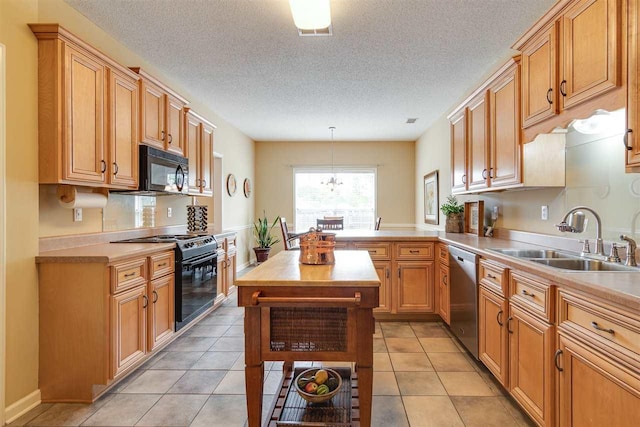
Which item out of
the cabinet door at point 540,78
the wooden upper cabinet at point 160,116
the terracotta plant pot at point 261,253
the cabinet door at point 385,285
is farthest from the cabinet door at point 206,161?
the cabinet door at point 540,78

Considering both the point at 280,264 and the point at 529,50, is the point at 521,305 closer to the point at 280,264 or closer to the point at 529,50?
the point at 280,264

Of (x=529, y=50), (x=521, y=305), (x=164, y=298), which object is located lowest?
(x=164, y=298)

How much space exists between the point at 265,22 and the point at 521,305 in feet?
8.79

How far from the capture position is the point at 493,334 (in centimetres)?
226

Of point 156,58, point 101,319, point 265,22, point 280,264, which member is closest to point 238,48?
point 265,22

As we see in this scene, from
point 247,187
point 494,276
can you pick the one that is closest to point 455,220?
point 494,276

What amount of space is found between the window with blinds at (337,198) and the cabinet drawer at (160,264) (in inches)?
188

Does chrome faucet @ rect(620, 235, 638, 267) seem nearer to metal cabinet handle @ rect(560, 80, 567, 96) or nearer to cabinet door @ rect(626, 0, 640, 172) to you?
cabinet door @ rect(626, 0, 640, 172)

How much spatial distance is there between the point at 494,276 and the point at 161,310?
8.08ft

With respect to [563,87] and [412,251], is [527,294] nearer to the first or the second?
[563,87]

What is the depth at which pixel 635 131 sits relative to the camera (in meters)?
1.43

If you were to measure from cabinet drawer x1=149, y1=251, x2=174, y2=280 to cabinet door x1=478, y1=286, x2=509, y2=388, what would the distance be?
2.39m

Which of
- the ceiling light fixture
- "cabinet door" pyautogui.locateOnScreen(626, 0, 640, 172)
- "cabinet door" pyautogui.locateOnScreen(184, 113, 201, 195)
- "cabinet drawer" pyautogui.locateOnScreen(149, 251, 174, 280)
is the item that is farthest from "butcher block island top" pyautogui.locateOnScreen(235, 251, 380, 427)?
"cabinet door" pyautogui.locateOnScreen(184, 113, 201, 195)

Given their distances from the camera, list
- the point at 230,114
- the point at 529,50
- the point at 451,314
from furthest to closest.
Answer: the point at 230,114, the point at 451,314, the point at 529,50
